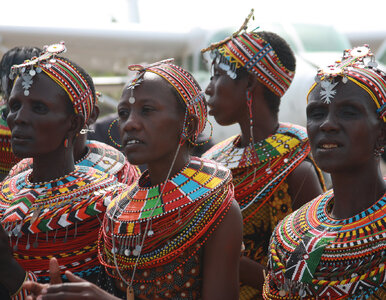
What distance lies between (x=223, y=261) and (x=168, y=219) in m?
0.33

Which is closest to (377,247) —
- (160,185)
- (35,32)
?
(160,185)

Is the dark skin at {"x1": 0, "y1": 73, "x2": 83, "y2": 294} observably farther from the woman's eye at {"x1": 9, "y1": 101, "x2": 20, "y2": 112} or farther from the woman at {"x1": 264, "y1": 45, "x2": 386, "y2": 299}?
the woman at {"x1": 264, "y1": 45, "x2": 386, "y2": 299}

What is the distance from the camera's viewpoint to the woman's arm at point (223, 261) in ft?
8.54

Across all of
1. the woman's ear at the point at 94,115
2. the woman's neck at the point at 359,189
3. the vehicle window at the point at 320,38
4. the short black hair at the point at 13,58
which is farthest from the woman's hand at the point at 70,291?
the vehicle window at the point at 320,38

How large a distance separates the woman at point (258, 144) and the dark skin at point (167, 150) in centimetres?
75

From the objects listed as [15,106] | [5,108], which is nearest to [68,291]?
[15,106]

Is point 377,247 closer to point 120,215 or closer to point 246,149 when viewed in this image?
point 120,215

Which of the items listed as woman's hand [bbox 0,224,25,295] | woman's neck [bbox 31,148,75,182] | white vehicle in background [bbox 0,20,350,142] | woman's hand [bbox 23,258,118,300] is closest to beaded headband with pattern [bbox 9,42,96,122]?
woman's neck [bbox 31,148,75,182]

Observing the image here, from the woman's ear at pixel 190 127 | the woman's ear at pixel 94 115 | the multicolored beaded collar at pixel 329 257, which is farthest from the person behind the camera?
the woman's ear at pixel 94 115

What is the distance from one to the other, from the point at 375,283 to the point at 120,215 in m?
1.23

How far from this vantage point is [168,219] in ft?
8.91

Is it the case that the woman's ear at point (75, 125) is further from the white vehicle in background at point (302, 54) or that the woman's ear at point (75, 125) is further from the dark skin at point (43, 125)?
the white vehicle in background at point (302, 54)

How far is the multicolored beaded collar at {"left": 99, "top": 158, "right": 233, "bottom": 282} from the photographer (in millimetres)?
2672

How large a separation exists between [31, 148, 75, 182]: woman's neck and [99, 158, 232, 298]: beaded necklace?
2.02 ft
